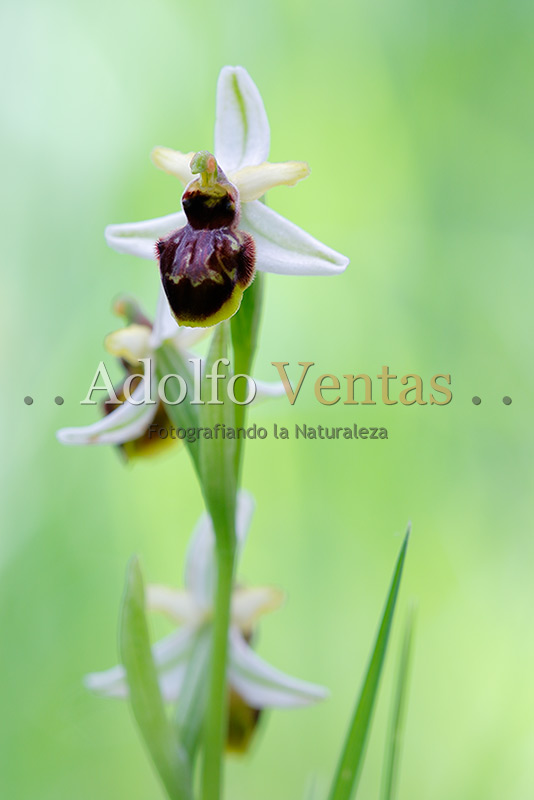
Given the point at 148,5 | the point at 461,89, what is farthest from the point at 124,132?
the point at 461,89

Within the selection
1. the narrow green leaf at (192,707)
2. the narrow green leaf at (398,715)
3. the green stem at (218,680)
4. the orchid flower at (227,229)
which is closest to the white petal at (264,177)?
the orchid flower at (227,229)

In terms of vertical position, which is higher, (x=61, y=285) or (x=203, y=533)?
(x=61, y=285)

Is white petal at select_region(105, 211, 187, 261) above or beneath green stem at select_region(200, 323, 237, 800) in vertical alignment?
above

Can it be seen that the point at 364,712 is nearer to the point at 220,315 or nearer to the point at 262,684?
the point at 262,684

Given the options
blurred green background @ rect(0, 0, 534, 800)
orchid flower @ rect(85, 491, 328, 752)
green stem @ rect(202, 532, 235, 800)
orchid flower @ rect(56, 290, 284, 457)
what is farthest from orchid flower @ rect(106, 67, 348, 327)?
blurred green background @ rect(0, 0, 534, 800)

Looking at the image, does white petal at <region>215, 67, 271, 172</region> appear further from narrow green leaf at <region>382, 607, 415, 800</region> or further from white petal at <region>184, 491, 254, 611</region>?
narrow green leaf at <region>382, 607, 415, 800</region>

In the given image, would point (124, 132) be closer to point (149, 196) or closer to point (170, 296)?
point (149, 196)

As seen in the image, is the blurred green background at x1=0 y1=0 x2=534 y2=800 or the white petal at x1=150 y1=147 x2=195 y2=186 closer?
the white petal at x1=150 y1=147 x2=195 y2=186
